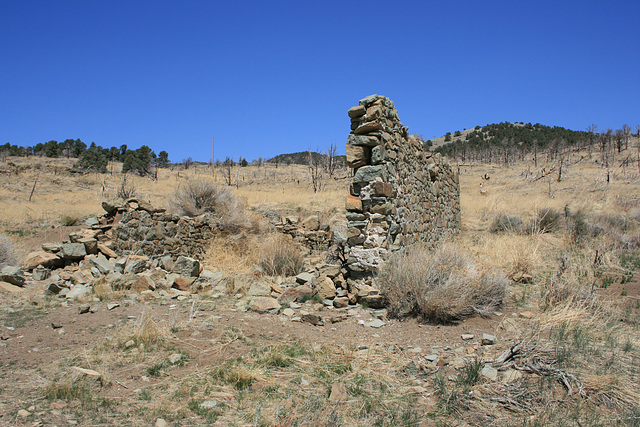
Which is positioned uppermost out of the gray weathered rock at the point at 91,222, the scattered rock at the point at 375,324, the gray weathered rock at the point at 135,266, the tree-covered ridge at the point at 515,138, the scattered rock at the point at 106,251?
the tree-covered ridge at the point at 515,138

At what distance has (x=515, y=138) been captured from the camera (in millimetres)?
65250

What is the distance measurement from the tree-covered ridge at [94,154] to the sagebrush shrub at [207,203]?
25.1 m

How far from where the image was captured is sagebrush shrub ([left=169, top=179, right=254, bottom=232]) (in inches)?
472

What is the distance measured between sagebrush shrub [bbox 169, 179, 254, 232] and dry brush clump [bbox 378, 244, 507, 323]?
6.99 meters

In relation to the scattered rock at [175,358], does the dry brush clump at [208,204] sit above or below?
above

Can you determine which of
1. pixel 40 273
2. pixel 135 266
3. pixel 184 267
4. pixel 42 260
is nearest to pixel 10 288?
pixel 40 273

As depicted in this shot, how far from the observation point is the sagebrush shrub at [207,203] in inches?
472

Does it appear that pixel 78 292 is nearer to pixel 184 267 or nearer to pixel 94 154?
pixel 184 267

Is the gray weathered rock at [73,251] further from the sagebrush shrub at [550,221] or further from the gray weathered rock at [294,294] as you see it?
the sagebrush shrub at [550,221]

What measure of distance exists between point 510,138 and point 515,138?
7.63ft

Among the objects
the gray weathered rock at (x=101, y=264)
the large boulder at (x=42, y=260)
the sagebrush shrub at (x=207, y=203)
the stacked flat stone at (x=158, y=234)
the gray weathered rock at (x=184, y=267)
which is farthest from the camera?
the sagebrush shrub at (x=207, y=203)

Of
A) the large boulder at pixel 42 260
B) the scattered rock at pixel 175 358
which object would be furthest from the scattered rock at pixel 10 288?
the scattered rock at pixel 175 358

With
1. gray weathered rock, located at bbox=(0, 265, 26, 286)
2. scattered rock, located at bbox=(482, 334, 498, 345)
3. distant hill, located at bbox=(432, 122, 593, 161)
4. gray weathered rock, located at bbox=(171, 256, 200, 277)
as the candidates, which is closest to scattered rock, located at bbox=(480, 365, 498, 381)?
scattered rock, located at bbox=(482, 334, 498, 345)

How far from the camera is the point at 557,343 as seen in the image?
3.93 metres
